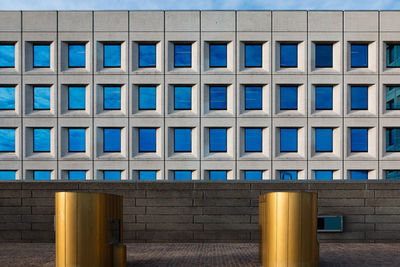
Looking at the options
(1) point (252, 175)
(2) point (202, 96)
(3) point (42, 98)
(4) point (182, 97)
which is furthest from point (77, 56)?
(1) point (252, 175)

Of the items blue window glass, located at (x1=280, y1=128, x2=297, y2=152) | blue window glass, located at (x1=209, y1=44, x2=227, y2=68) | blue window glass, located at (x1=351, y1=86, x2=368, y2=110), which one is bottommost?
blue window glass, located at (x1=280, y1=128, x2=297, y2=152)

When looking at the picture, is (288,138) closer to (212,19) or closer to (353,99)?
(353,99)

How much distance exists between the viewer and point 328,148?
20.9 meters

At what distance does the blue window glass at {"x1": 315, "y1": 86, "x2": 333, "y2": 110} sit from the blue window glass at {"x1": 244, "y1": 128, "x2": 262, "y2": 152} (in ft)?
14.7

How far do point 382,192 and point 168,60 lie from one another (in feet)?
48.7

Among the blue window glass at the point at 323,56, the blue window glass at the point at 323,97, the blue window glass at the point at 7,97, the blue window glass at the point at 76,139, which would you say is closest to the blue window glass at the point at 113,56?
the blue window glass at the point at 76,139

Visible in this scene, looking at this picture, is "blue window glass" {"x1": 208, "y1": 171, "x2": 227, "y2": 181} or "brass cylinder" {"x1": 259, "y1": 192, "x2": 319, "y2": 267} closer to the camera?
"brass cylinder" {"x1": 259, "y1": 192, "x2": 319, "y2": 267}

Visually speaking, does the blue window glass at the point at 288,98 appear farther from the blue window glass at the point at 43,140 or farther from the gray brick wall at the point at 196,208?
the blue window glass at the point at 43,140

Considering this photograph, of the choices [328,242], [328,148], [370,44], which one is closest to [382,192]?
[328,242]

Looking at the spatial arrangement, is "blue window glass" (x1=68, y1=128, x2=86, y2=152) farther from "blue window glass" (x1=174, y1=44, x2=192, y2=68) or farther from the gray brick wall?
the gray brick wall

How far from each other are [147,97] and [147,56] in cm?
286

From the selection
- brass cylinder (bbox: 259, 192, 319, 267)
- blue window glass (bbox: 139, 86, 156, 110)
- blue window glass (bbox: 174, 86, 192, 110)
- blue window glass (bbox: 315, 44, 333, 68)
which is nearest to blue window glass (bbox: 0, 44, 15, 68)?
blue window glass (bbox: 139, 86, 156, 110)

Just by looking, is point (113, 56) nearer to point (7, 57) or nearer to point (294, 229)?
point (7, 57)

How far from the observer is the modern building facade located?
20.7 m
